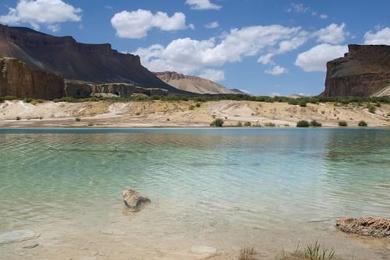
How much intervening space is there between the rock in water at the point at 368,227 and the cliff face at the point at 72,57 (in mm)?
160291

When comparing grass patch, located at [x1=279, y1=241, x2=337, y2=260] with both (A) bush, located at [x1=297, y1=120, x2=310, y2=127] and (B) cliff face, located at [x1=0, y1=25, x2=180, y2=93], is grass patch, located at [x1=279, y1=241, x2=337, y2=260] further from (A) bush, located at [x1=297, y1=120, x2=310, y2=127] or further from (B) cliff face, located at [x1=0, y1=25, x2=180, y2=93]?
(B) cliff face, located at [x1=0, y1=25, x2=180, y2=93]

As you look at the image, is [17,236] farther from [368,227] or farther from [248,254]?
[368,227]

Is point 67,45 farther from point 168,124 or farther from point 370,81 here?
point 168,124

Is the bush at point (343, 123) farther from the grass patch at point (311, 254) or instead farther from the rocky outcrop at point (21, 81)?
the rocky outcrop at point (21, 81)

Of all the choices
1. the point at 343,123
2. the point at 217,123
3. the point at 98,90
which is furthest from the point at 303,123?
the point at 98,90

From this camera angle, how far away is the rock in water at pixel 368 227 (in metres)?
7.20

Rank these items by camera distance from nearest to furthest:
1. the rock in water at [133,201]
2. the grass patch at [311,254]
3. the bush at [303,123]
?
the grass patch at [311,254] < the rock in water at [133,201] < the bush at [303,123]

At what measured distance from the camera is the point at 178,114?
187 feet

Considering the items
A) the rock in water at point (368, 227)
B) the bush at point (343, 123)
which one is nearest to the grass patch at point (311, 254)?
the rock in water at point (368, 227)

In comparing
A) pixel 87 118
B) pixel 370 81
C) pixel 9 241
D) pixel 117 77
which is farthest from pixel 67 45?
pixel 9 241

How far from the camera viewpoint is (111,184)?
12086mm

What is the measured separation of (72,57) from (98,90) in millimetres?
50098

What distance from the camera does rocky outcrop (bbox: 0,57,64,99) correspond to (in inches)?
3423

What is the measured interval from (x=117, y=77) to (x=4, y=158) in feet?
559
